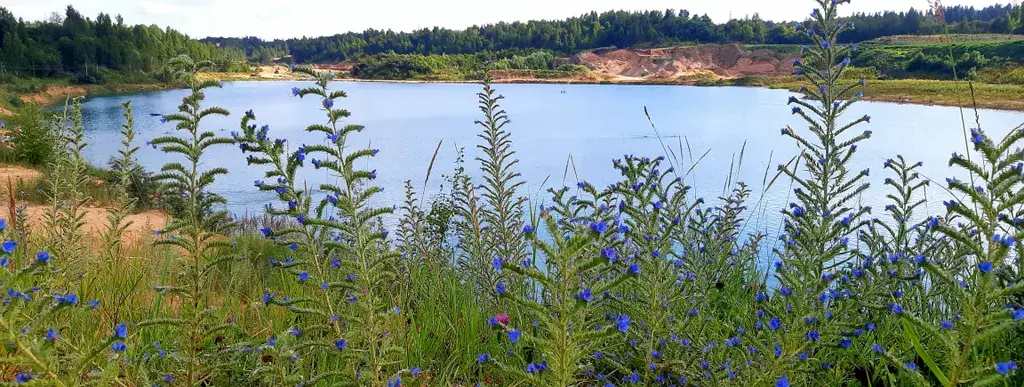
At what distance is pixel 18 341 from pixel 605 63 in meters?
82.4

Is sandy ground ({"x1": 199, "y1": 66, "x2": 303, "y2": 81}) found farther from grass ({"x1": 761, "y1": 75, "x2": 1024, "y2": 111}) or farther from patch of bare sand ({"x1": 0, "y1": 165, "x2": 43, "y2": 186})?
patch of bare sand ({"x1": 0, "y1": 165, "x2": 43, "y2": 186})

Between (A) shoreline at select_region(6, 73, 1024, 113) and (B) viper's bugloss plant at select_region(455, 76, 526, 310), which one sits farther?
(A) shoreline at select_region(6, 73, 1024, 113)

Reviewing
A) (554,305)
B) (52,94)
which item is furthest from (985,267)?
(52,94)

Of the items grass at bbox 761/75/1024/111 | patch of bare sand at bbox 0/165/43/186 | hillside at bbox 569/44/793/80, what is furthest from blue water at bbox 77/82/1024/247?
hillside at bbox 569/44/793/80

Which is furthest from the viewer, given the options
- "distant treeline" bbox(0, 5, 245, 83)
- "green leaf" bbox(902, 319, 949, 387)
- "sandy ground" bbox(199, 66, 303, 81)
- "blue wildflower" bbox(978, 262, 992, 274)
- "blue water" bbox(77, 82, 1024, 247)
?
"sandy ground" bbox(199, 66, 303, 81)

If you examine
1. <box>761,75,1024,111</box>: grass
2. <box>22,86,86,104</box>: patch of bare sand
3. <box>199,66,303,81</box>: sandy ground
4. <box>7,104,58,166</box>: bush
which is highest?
<box>199,66,303,81</box>: sandy ground

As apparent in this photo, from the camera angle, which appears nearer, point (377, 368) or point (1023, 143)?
point (377, 368)

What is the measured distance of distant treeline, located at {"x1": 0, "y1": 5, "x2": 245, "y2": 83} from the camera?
171 feet

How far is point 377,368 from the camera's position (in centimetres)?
180

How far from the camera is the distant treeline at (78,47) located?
52094 millimetres

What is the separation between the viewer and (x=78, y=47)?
58.3m

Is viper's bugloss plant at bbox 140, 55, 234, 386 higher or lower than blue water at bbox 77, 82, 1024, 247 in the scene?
higher

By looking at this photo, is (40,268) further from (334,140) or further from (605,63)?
(605,63)

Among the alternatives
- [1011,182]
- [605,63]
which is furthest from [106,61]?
[1011,182]
